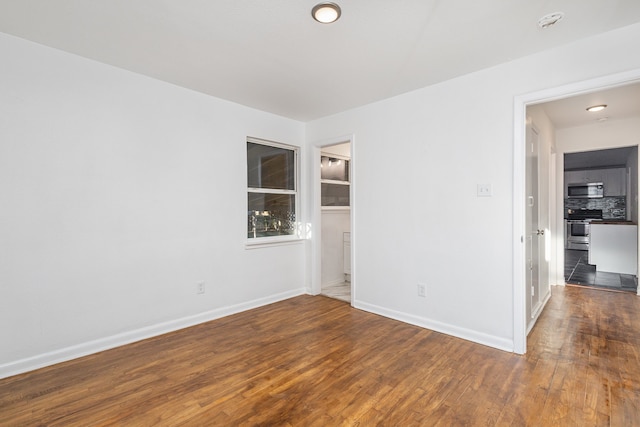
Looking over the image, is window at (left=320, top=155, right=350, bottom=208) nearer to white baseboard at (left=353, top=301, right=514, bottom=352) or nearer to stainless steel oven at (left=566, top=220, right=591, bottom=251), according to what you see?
white baseboard at (left=353, top=301, right=514, bottom=352)

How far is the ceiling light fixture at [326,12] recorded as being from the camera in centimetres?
186

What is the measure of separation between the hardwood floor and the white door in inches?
13.4

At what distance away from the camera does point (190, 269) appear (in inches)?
126

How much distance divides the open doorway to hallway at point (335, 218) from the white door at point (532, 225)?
2240 mm

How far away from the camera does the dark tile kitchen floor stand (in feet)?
15.1

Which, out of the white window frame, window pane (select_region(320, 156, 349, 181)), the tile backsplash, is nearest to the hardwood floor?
the white window frame

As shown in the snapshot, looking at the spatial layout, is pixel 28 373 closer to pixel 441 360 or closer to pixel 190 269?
pixel 190 269

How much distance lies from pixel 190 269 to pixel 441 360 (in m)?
2.50

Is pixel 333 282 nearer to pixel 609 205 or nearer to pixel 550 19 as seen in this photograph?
pixel 550 19

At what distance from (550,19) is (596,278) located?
4.99 meters

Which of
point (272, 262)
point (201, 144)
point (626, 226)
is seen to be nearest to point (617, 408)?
point (272, 262)

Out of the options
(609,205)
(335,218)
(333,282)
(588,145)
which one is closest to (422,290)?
(333,282)

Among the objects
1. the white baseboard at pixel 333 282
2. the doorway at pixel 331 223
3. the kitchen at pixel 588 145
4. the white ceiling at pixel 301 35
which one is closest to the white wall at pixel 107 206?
the white ceiling at pixel 301 35

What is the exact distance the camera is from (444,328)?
9.84 feet
